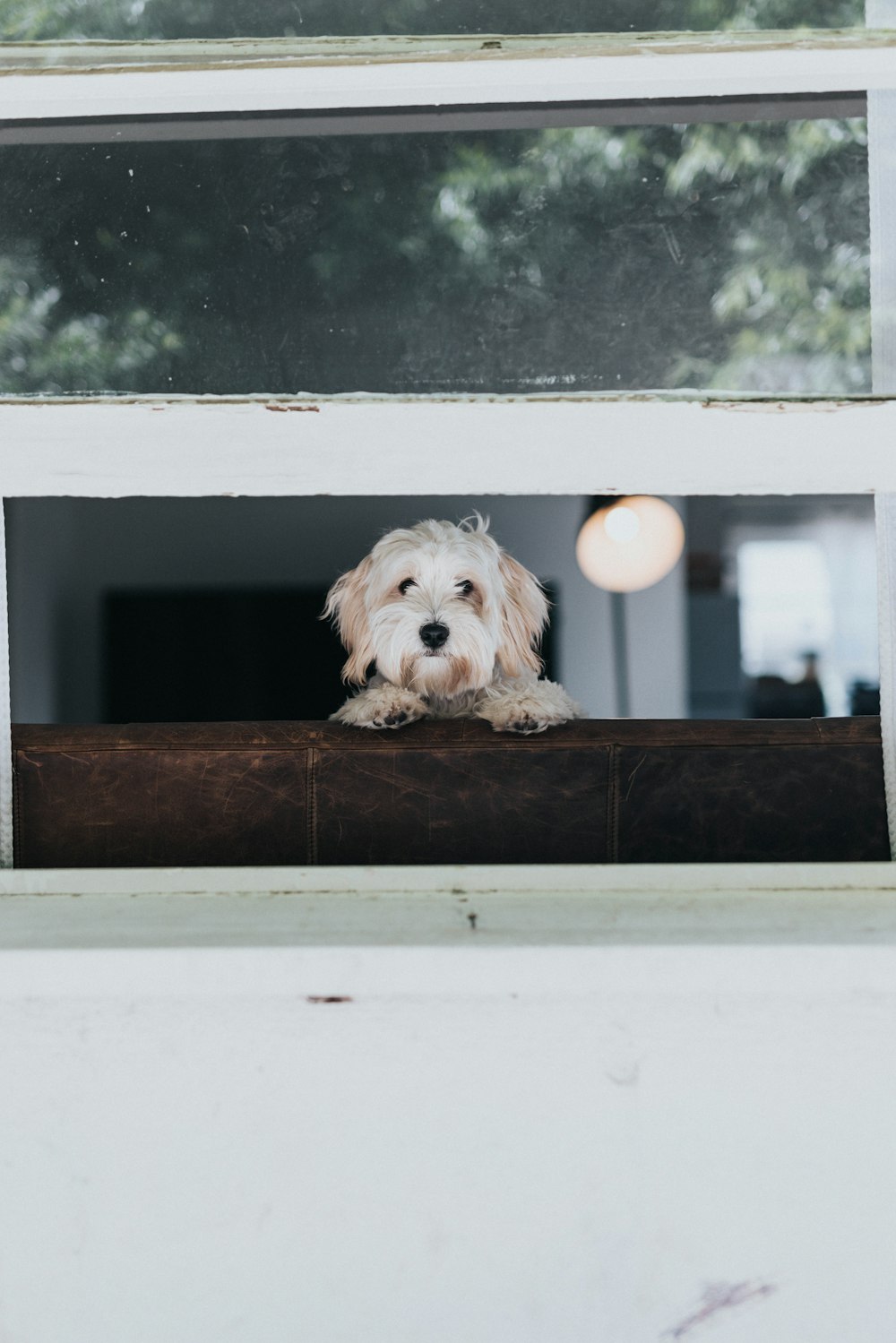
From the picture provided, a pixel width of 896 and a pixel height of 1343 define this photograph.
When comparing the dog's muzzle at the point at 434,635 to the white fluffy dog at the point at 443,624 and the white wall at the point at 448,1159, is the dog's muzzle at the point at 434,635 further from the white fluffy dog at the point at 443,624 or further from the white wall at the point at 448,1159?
the white wall at the point at 448,1159

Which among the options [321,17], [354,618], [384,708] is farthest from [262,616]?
[321,17]

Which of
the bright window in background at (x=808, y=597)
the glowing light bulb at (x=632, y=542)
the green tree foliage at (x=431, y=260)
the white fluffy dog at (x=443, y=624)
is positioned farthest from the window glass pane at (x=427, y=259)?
the bright window in background at (x=808, y=597)

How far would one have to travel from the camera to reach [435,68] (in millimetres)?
1086

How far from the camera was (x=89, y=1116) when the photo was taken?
3.33ft

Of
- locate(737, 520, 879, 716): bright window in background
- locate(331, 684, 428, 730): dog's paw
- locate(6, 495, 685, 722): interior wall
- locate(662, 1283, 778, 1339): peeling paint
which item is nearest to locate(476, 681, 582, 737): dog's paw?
locate(331, 684, 428, 730): dog's paw

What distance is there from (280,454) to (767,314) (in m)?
A: 0.62

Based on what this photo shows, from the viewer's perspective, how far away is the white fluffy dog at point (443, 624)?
7.20 ft

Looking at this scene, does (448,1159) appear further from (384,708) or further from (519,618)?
(519,618)

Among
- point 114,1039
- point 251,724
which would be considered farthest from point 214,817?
point 114,1039

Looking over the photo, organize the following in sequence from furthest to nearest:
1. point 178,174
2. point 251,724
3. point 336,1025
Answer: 1. point 251,724
2. point 178,174
3. point 336,1025

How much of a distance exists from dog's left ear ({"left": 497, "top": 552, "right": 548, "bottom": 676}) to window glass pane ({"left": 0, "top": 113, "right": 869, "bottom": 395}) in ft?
3.93

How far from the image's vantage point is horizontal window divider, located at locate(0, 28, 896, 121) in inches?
42.5

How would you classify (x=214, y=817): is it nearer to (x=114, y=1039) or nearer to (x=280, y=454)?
Result: (x=114, y=1039)

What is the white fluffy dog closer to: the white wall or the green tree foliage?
the green tree foliage
